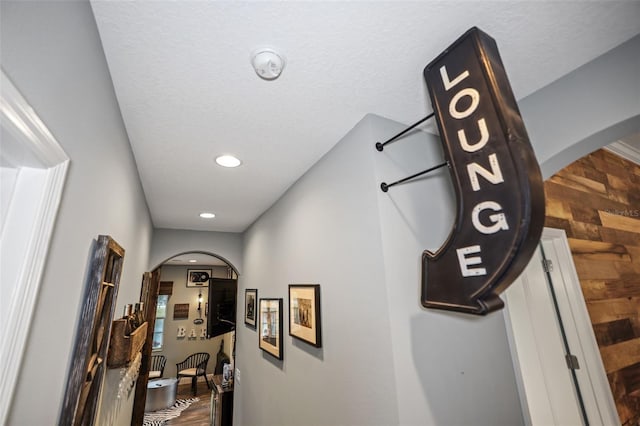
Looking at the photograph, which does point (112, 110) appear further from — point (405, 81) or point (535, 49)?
point (535, 49)

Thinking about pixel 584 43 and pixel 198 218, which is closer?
pixel 584 43

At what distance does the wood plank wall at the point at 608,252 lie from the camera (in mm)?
1859

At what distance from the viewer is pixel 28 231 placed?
593mm

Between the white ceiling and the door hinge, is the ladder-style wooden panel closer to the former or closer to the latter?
the white ceiling

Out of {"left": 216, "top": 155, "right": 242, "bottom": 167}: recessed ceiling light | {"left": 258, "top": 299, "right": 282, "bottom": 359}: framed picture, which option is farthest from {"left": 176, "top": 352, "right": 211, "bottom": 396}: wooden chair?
{"left": 216, "top": 155, "right": 242, "bottom": 167}: recessed ceiling light

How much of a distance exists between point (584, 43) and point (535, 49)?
16cm

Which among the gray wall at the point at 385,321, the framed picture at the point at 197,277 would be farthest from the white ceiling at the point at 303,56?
the framed picture at the point at 197,277

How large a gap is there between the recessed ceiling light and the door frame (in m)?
1.86

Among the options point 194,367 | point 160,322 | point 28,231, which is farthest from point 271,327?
point 160,322

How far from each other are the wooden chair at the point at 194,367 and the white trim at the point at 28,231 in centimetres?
709

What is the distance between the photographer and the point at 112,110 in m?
1.14

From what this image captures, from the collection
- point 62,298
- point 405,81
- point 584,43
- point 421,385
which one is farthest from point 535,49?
point 62,298

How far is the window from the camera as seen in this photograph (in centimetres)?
714

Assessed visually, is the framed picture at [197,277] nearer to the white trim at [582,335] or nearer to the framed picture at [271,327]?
the framed picture at [271,327]
